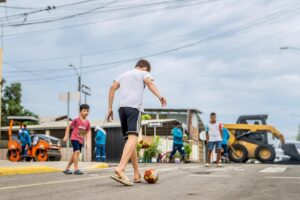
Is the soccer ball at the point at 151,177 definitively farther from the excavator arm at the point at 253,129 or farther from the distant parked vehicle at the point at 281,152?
the distant parked vehicle at the point at 281,152

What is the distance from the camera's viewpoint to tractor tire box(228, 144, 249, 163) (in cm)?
2300

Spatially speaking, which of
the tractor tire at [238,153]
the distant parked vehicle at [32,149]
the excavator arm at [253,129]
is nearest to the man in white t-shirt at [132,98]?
the distant parked vehicle at [32,149]

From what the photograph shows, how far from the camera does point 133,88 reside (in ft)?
21.1

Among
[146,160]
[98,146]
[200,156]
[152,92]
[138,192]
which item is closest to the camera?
[138,192]

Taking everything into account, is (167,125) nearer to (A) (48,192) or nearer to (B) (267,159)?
(B) (267,159)

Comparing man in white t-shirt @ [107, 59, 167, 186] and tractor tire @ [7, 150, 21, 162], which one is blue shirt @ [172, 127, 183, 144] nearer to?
tractor tire @ [7, 150, 21, 162]

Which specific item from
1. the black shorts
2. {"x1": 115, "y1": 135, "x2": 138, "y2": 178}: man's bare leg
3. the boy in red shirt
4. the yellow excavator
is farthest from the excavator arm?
{"x1": 115, "y1": 135, "x2": 138, "y2": 178}: man's bare leg

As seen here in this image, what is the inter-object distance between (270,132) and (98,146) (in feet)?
31.9

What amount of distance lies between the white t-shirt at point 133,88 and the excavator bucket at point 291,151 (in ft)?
60.9

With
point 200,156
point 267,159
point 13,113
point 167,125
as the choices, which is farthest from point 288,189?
point 13,113

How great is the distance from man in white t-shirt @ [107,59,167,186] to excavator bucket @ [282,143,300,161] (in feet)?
60.3

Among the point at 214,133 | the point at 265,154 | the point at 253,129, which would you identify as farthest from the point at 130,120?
the point at 253,129

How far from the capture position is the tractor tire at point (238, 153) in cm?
2300

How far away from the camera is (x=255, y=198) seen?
15.6 ft
